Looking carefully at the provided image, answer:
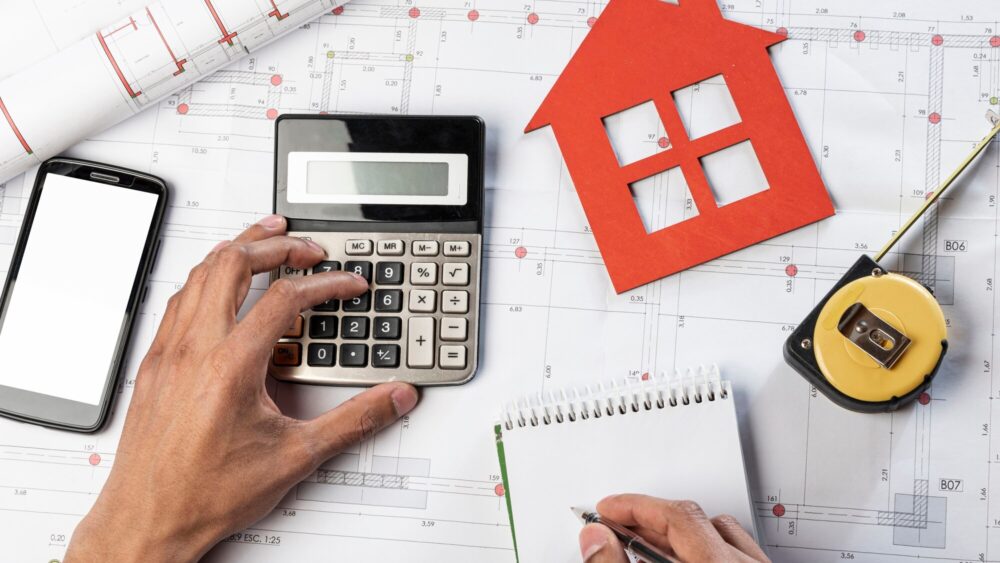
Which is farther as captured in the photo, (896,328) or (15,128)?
(15,128)

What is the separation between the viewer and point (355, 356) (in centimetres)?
71

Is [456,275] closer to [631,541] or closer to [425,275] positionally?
[425,275]

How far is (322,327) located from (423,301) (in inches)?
3.8

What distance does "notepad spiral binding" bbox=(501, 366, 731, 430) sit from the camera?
0.68 metres

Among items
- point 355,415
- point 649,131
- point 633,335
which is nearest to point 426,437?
point 355,415

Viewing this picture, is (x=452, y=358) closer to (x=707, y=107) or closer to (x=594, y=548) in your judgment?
(x=594, y=548)

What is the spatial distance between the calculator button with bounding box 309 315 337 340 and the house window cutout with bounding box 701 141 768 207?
0.38 metres

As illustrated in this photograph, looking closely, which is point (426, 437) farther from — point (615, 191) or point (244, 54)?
point (244, 54)

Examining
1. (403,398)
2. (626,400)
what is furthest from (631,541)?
(403,398)

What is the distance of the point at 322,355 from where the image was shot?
2.33 feet

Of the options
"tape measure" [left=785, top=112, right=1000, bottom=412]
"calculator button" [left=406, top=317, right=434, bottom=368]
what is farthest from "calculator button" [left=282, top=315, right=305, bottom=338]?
"tape measure" [left=785, top=112, right=1000, bottom=412]

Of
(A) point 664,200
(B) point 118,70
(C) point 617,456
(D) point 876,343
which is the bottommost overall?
(C) point 617,456

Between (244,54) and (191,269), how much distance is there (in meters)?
0.22

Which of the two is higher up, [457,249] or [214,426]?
[457,249]
